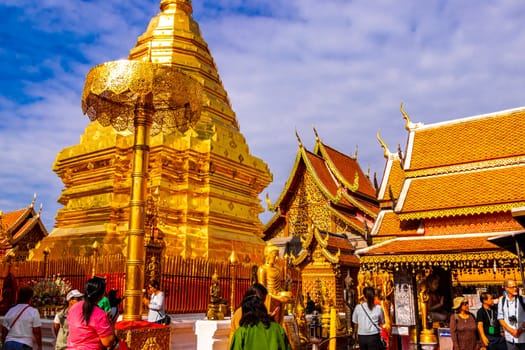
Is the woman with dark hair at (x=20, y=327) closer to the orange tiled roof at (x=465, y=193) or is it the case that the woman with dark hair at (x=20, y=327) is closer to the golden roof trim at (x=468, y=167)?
the orange tiled roof at (x=465, y=193)

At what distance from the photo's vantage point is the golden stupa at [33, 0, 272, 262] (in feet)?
38.8

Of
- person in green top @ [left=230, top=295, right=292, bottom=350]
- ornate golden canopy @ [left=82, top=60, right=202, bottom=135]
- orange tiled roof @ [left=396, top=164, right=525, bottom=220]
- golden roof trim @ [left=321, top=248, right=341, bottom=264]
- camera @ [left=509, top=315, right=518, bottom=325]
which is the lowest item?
camera @ [left=509, top=315, right=518, bottom=325]

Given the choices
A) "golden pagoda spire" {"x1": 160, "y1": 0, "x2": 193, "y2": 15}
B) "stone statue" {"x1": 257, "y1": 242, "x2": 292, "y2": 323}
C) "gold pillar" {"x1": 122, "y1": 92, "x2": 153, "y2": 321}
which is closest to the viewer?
"gold pillar" {"x1": 122, "y1": 92, "x2": 153, "y2": 321}

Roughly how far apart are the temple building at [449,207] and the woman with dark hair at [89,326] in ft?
27.7

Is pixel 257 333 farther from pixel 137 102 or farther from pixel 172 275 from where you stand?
pixel 172 275

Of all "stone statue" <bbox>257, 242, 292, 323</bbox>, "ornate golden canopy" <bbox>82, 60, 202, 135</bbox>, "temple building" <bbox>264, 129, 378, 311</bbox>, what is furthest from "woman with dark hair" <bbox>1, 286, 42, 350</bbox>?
"temple building" <bbox>264, 129, 378, 311</bbox>

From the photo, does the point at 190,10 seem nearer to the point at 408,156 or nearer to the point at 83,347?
the point at 408,156

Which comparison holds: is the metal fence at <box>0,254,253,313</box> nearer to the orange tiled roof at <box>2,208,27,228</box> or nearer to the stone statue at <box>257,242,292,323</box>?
the stone statue at <box>257,242,292,323</box>

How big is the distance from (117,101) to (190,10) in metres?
9.54

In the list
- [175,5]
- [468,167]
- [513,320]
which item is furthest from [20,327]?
[175,5]

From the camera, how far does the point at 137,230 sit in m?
5.97

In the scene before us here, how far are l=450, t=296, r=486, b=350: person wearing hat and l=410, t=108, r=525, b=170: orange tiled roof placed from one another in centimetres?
→ 650

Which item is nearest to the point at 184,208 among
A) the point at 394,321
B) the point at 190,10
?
the point at 394,321

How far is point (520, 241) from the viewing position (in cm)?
539
